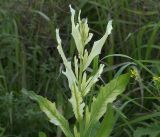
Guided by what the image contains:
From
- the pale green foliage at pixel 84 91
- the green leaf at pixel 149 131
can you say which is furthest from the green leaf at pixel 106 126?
the green leaf at pixel 149 131

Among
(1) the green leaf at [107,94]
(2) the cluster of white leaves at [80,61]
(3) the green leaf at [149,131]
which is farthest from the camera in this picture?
(3) the green leaf at [149,131]

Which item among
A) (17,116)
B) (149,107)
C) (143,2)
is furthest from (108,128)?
(143,2)

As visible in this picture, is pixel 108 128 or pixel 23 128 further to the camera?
pixel 23 128

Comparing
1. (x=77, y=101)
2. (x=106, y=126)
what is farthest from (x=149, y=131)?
(x=77, y=101)

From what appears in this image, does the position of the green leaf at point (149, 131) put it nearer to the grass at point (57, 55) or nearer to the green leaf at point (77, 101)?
the grass at point (57, 55)

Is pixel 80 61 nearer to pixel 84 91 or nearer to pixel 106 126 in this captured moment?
pixel 84 91

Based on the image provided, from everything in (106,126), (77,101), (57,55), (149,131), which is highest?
(77,101)

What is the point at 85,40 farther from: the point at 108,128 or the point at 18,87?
the point at 18,87
